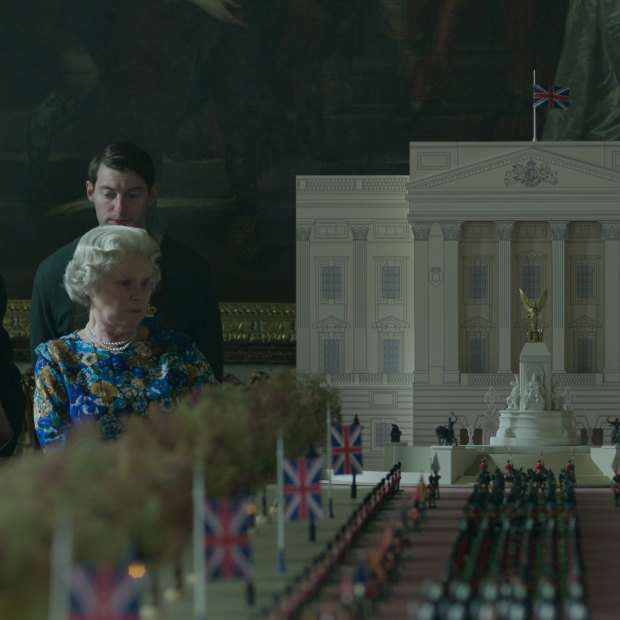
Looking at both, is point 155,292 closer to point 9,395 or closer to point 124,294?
point 124,294

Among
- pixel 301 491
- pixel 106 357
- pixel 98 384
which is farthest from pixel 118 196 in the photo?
pixel 301 491

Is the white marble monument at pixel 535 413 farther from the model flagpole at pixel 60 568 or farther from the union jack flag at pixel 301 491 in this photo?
the model flagpole at pixel 60 568

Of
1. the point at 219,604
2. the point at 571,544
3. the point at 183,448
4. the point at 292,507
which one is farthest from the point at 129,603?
the point at 571,544

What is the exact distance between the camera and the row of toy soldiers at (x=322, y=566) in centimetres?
739

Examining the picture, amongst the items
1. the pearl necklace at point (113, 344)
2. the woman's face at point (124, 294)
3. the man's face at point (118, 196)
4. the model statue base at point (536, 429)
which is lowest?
the model statue base at point (536, 429)

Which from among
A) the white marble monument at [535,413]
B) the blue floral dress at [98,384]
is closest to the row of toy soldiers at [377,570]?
the blue floral dress at [98,384]

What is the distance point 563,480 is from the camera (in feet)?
74.9

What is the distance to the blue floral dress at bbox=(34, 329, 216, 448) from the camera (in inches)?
364

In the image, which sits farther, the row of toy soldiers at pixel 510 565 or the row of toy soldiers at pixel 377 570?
the row of toy soldiers at pixel 377 570

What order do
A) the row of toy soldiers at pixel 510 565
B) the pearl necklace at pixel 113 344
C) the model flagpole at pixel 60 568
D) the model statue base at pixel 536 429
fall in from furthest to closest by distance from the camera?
the model statue base at pixel 536 429
the pearl necklace at pixel 113 344
the row of toy soldiers at pixel 510 565
the model flagpole at pixel 60 568

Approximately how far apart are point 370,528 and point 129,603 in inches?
298

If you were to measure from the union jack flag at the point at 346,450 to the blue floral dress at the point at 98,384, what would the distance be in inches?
225

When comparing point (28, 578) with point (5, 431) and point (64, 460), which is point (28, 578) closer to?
point (64, 460)

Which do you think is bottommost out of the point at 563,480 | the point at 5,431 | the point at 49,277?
the point at 563,480
